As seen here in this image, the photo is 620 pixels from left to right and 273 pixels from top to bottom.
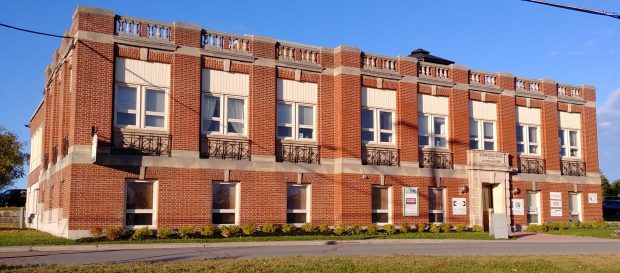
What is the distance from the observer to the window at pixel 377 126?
2952 centimetres

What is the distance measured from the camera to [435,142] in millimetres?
31469

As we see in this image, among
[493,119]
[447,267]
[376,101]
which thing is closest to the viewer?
[447,267]

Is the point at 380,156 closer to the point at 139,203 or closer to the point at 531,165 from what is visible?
the point at 531,165

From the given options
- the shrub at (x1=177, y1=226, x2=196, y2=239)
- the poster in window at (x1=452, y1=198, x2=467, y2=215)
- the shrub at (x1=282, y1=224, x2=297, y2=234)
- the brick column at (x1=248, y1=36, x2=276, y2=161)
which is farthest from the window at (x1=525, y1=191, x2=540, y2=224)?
the shrub at (x1=177, y1=226, x2=196, y2=239)

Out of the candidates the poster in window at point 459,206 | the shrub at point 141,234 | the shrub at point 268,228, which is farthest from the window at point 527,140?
the shrub at point 141,234

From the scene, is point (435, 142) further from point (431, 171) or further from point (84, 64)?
point (84, 64)

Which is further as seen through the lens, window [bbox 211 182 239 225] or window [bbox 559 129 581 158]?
window [bbox 559 129 581 158]

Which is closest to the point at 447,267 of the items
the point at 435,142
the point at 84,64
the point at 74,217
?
the point at 74,217

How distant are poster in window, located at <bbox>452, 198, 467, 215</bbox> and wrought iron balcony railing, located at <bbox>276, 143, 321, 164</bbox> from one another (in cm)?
725

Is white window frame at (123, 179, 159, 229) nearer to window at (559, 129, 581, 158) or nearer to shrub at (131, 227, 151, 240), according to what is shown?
shrub at (131, 227, 151, 240)

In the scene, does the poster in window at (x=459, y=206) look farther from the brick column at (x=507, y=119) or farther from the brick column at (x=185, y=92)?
the brick column at (x=185, y=92)

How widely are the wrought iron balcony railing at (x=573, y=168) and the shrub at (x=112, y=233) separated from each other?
23.6 m

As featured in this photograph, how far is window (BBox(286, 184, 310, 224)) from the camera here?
89.9 feet

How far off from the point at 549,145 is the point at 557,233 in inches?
232
